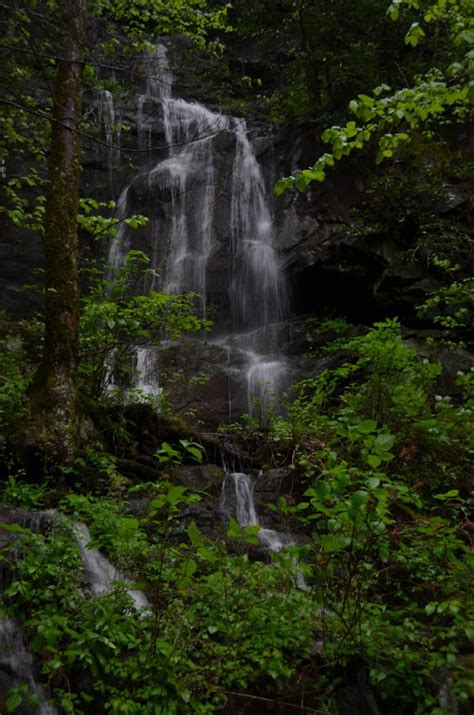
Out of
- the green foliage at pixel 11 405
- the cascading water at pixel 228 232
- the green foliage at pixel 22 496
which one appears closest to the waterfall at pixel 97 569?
the green foliage at pixel 22 496

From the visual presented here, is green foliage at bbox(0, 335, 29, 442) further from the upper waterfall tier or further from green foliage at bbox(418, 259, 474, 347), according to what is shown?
the upper waterfall tier

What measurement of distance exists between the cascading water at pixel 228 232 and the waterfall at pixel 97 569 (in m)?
7.35

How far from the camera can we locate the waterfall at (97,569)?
385 centimetres

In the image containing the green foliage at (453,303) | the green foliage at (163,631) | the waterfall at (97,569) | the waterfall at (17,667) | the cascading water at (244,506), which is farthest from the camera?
the green foliage at (453,303)

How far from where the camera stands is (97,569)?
160 inches

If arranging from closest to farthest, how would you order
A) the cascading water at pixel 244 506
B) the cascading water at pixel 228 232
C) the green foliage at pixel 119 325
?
the cascading water at pixel 244 506 → the green foliage at pixel 119 325 → the cascading water at pixel 228 232

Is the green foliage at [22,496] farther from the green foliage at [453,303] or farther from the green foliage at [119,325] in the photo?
the green foliage at [453,303]

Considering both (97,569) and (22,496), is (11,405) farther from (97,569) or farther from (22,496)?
(97,569)

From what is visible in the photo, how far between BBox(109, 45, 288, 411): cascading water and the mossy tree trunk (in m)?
5.85

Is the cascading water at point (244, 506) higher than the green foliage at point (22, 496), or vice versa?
the green foliage at point (22, 496)

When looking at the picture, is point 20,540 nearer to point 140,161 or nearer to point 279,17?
point 140,161

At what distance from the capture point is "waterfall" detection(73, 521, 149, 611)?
12.6 feet

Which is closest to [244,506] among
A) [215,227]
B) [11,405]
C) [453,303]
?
[11,405]

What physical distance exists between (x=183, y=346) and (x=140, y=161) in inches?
307
